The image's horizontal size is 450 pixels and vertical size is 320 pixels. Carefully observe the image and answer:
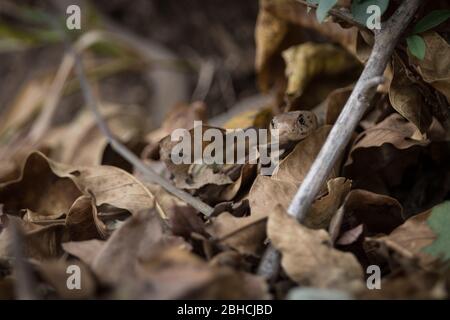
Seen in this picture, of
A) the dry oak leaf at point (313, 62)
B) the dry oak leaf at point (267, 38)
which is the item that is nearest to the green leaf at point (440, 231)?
the dry oak leaf at point (313, 62)

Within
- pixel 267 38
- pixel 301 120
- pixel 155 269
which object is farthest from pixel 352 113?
pixel 267 38

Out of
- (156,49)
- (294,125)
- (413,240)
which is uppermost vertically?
(156,49)

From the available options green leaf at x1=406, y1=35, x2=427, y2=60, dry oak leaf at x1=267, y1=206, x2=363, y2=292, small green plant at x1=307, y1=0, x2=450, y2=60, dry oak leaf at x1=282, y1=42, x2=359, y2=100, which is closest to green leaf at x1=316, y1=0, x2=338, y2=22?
small green plant at x1=307, y1=0, x2=450, y2=60

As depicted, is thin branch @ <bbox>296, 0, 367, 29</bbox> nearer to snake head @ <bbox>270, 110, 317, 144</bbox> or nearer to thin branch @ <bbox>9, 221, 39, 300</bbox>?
snake head @ <bbox>270, 110, 317, 144</bbox>

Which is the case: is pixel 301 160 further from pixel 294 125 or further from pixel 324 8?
pixel 324 8
